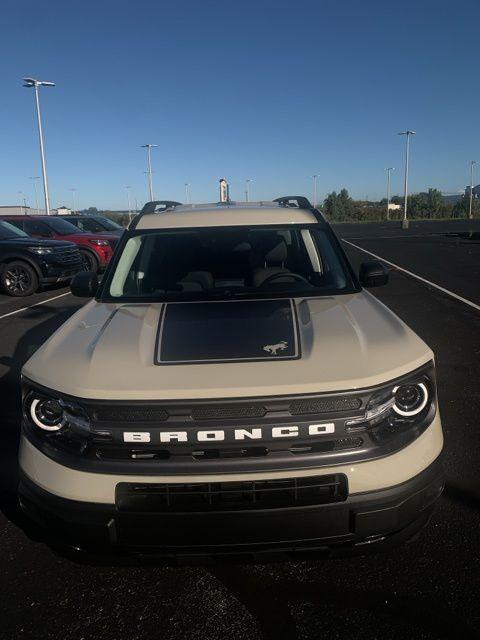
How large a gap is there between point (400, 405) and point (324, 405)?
36 centimetres

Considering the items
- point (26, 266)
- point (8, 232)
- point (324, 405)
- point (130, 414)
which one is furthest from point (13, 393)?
point (8, 232)

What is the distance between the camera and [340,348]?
91.3 inches

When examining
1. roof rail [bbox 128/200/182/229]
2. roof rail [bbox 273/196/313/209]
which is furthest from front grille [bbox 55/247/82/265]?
roof rail [bbox 273/196/313/209]

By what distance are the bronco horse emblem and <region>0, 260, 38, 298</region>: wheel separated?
Answer: 10.1 metres

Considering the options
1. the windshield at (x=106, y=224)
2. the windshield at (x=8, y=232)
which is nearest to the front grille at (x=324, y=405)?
the windshield at (x=8, y=232)

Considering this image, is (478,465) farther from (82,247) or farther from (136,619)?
(82,247)

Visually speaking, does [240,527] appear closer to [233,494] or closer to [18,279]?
[233,494]

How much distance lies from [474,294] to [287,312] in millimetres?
8202

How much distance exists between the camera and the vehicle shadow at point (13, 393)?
3.23 meters

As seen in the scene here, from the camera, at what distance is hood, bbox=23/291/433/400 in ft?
6.79

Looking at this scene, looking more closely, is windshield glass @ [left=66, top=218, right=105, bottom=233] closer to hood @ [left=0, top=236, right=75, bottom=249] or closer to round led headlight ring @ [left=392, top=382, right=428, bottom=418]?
hood @ [left=0, top=236, right=75, bottom=249]

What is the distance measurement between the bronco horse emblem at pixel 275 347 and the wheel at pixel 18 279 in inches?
397

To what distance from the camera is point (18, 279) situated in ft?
37.3

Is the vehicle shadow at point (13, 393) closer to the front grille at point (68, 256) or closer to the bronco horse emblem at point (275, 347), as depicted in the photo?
the bronco horse emblem at point (275, 347)
